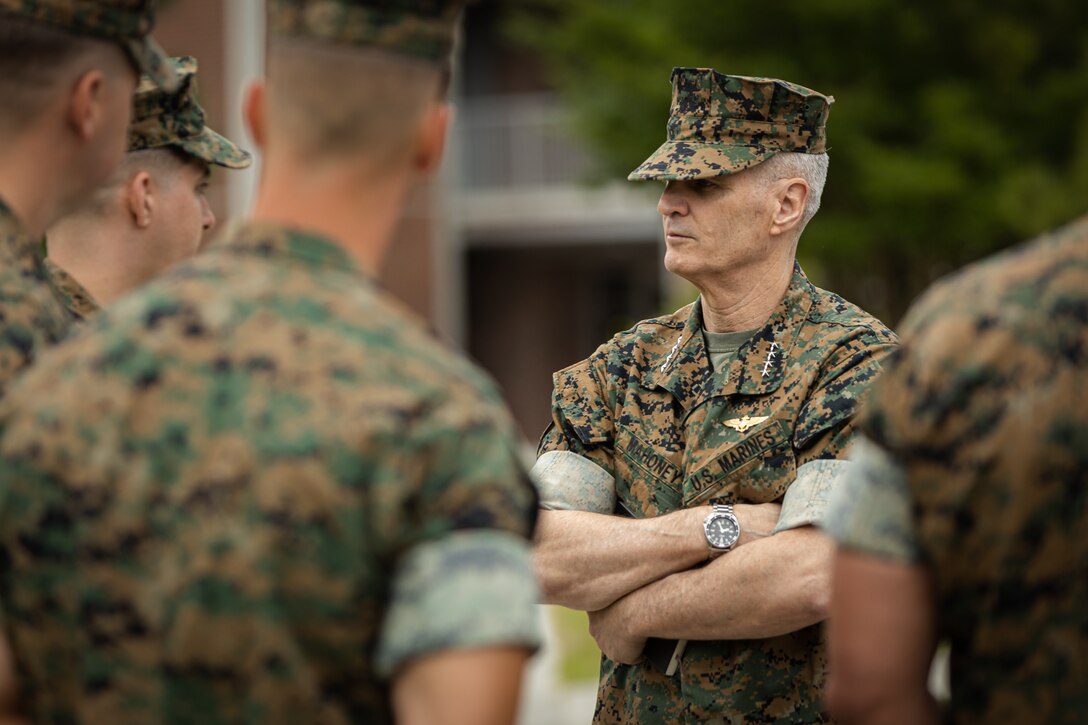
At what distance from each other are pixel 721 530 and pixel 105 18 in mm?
1770

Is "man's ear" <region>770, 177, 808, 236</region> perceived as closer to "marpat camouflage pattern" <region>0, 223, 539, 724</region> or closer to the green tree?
"marpat camouflage pattern" <region>0, 223, 539, 724</region>

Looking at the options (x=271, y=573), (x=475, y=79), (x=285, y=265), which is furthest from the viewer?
(x=475, y=79)

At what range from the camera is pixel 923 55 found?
10.6 m

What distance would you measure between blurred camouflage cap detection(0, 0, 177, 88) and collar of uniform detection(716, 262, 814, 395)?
1659mm

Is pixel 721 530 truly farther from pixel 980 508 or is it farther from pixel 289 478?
pixel 289 478

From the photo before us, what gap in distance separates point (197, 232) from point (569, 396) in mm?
1073

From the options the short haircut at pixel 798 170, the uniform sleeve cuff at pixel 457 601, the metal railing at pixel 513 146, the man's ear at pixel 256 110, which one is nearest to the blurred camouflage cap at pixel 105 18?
the man's ear at pixel 256 110

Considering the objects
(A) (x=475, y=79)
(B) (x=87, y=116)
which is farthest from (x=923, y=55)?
(A) (x=475, y=79)

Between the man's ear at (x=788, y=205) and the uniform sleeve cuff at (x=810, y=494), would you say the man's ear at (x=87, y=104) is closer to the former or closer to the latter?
the uniform sleeve cuff at (x=810, y=494)

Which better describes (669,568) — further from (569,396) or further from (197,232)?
(197,232)

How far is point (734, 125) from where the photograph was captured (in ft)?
12.2

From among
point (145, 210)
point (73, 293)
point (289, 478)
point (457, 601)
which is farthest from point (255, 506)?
point (145, 210)

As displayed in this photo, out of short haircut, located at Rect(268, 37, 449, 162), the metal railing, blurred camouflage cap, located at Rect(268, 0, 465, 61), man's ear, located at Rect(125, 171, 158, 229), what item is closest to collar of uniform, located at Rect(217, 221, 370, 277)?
short haircut, located at Rect(268, 37, 449, 162)

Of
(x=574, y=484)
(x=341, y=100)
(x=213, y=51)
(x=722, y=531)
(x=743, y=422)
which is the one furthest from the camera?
(x=213, y=51)
